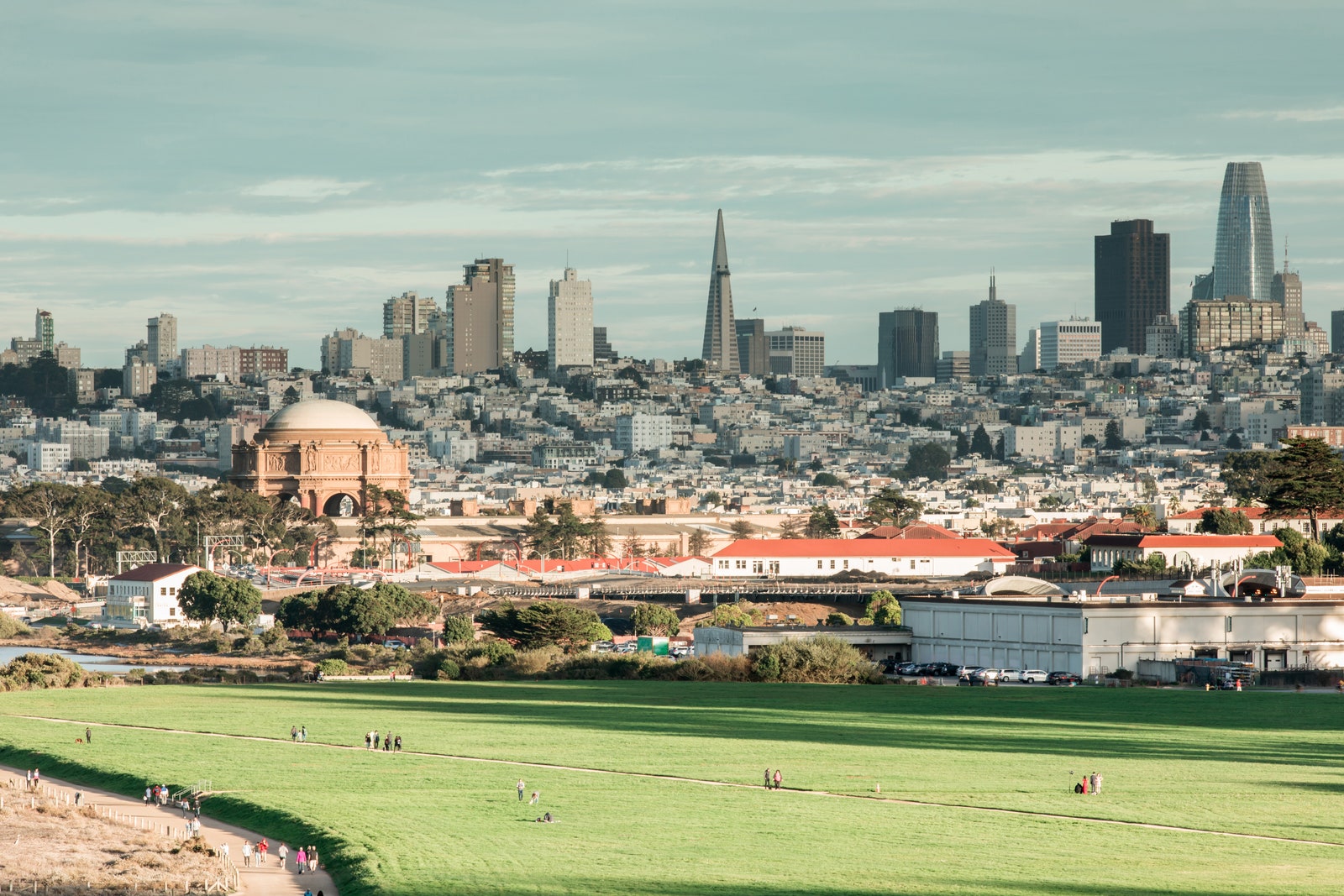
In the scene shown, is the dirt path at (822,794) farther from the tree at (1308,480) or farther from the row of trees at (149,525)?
the row of trees at (149,525)

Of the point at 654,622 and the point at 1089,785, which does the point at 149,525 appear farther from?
the point at 1089,785

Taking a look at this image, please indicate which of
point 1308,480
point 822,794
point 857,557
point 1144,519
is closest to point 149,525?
point 857,557

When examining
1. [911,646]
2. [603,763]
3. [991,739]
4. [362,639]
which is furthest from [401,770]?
[362,639]

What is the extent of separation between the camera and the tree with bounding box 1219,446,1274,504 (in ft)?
455

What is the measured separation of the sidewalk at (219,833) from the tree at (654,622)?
156 feet

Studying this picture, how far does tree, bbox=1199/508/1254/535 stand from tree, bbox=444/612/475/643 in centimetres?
4210

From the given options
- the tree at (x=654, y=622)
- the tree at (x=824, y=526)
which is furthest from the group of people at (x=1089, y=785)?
the tree at (x=824, y=526)

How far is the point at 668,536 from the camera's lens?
474ft

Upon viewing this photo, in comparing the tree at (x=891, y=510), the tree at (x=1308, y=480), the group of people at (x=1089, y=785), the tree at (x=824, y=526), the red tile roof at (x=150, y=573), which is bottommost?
the group of people at (x=1089, y=785)

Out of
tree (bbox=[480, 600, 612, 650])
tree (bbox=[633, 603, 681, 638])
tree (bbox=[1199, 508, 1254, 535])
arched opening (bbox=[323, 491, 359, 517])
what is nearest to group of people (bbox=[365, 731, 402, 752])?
tree (bbox=[480, 600, 612, 650])

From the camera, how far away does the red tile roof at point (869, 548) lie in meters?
119

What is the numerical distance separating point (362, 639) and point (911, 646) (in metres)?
27.4

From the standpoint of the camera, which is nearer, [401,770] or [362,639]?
[401,770]

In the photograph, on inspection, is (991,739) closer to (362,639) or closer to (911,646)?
(911,646)
